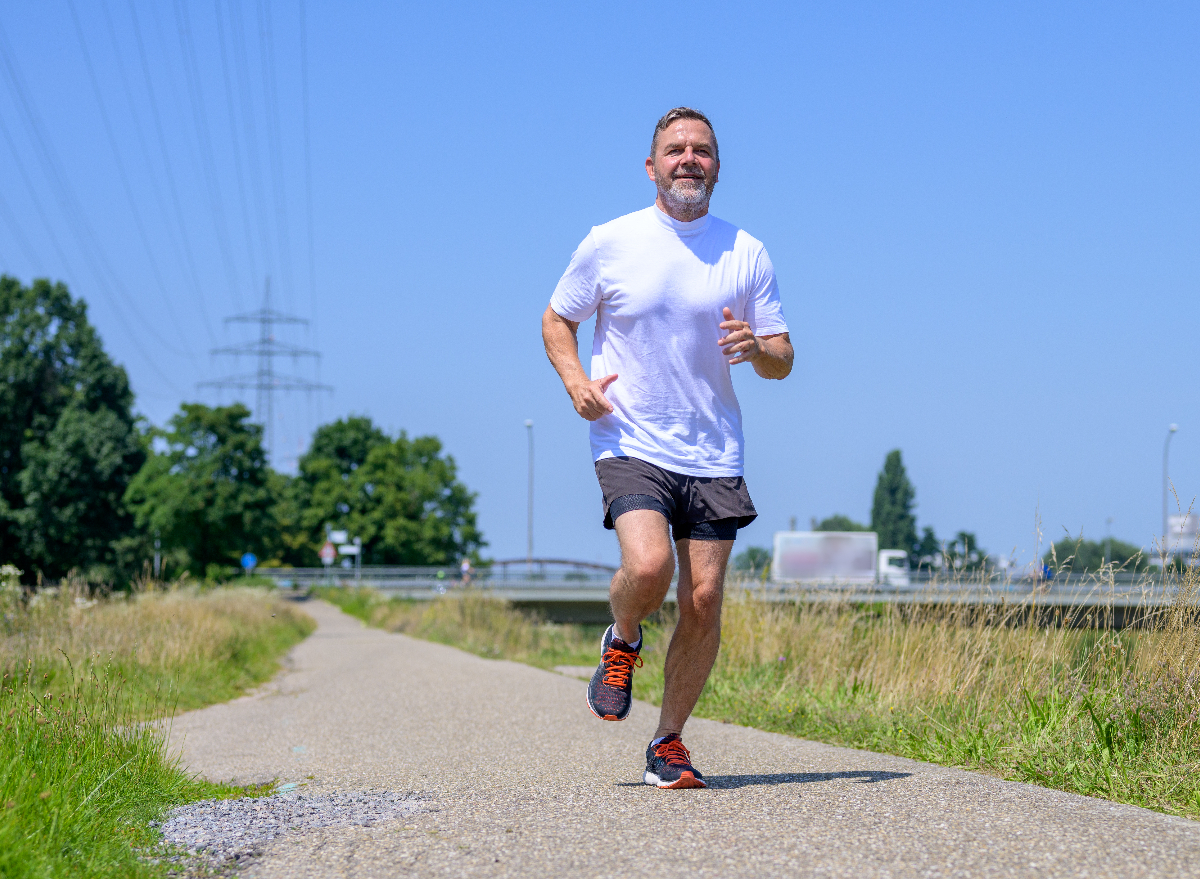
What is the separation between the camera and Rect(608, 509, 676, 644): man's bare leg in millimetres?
4027

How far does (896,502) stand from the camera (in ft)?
324

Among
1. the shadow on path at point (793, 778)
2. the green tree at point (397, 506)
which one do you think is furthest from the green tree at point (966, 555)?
the green tree at point (397, 506)

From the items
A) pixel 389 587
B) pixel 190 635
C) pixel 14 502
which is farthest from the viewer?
pixel 389 587

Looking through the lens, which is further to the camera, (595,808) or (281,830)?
(595,808)

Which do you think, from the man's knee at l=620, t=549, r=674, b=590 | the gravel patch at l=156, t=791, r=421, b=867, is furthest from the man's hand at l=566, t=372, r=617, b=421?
the gravel patch at l=156, t=791, r=421, b=867

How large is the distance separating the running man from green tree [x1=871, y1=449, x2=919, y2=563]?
316 ft

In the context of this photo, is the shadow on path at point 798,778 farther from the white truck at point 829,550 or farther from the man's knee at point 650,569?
the white truck at point 829,550

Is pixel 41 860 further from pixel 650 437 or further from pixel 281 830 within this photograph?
pixel 650 437

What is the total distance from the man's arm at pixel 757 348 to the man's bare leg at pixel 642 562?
616 mm

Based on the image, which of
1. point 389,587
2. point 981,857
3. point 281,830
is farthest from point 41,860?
point 389,587

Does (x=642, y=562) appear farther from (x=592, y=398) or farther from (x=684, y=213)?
(x=684, y=213)

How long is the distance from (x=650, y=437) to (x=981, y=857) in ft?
5.87

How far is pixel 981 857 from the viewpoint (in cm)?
293

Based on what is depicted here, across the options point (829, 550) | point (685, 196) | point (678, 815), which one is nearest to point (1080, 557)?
point (685, 196)
